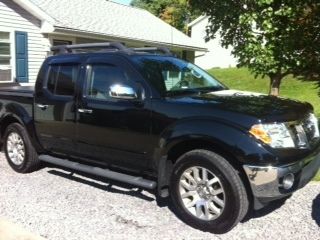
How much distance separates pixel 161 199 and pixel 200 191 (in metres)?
0.99

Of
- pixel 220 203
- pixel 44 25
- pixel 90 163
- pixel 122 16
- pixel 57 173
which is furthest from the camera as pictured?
pixel 122 16

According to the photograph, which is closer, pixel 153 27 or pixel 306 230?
pixel 306 230

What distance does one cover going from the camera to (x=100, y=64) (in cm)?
581

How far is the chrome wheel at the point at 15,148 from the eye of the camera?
6965mm

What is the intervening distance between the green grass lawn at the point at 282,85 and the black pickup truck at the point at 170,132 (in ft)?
35.3

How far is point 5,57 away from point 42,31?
5.14 ft

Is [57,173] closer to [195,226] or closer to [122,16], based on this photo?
[195,226]

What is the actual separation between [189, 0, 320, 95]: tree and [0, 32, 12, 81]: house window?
7.42 meters

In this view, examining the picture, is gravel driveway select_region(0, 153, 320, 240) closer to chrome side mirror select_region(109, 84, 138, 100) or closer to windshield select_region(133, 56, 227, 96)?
chrome side mirror select_region(109, 84, 138, 100)

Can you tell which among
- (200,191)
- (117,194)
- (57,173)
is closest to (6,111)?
(57,173)

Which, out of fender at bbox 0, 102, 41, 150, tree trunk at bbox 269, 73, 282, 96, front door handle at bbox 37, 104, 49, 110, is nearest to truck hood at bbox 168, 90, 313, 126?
front door handle at bbox 37, 104, 49, 110

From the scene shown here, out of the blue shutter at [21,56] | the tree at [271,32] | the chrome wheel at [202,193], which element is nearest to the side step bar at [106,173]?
the chrome wheel at [202,193]

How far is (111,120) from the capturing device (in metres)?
5.51

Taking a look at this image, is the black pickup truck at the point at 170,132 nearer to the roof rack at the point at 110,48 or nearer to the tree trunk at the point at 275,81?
the roof rack at the point at 110,48
